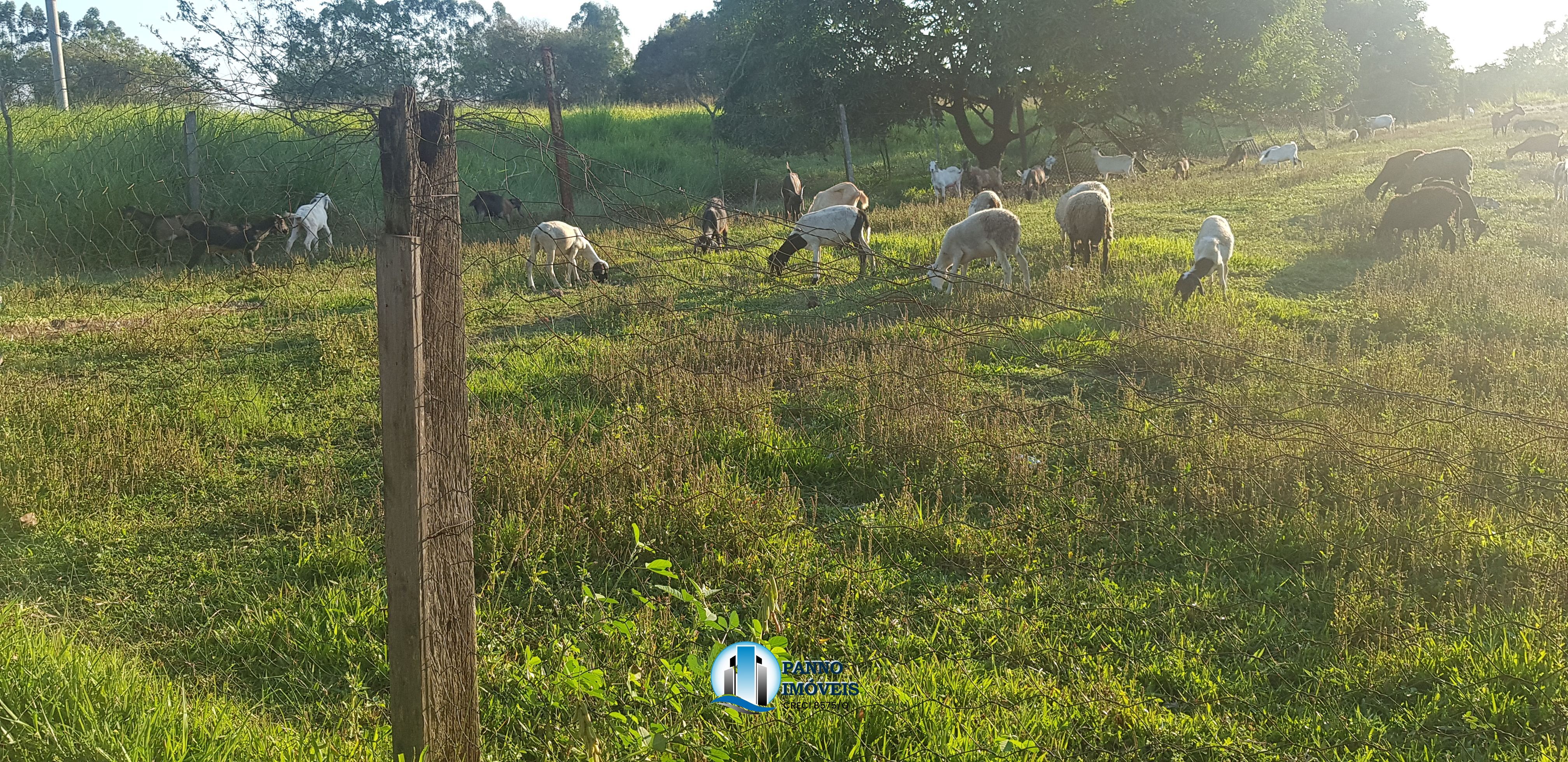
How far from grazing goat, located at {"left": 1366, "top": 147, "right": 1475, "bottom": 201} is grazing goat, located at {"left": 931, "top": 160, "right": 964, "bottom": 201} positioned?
883 centimetres

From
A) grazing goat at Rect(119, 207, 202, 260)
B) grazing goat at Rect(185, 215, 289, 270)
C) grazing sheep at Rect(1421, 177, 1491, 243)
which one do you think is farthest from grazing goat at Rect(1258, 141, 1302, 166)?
grazing goat at Rect(119, 207, 202, 260)

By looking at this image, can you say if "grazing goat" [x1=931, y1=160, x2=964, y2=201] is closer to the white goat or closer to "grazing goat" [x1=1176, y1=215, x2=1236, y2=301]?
the white goat

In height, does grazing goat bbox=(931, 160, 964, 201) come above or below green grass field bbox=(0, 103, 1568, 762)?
above

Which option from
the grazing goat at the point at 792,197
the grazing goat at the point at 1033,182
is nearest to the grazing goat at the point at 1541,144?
the grazing goat at the point at 1033,182

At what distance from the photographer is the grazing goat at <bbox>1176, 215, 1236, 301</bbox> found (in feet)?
32.6

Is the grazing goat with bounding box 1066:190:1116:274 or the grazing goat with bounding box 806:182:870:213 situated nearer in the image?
the grazing goat with bounding box 1066:190:1116:274

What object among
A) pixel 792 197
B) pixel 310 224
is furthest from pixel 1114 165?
pixel 310 224

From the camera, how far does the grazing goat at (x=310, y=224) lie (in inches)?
591

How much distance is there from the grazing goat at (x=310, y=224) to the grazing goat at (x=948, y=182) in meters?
13.8

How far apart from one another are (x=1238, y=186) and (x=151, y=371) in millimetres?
19693

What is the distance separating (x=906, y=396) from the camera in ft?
21.4

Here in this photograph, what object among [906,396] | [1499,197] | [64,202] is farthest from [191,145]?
[1499,197]

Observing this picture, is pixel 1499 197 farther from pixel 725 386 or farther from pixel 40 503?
pixel 40 503

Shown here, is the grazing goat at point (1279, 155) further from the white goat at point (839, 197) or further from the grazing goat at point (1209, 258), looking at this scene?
the grazing goat at point (1209, 258)
